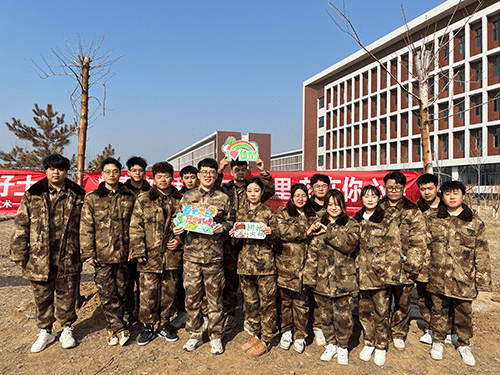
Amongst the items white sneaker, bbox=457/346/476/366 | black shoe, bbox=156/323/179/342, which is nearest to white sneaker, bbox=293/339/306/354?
black shoe, bbox=156/323/179/342

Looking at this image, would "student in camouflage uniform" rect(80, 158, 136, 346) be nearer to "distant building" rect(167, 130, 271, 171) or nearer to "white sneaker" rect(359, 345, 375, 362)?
"white sneaker" rect(359, 345, 375, 362)

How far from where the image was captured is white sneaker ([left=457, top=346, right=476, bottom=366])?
11.4 feet

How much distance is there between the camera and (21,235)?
3.62m

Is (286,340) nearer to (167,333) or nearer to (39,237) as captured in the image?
(167,333)

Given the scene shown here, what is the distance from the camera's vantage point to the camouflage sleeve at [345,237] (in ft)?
11.2

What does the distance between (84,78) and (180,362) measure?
4.90 meters

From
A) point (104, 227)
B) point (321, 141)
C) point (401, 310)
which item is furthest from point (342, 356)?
point (321, 141)

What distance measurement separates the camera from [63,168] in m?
3.80

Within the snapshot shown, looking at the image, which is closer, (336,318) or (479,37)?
(336,318)

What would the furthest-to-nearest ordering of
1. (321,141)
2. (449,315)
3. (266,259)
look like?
1. (321,141)
2. (449,315)
3. (266,259)

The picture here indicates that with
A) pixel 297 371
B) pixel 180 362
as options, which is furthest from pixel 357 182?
pixel 180 362

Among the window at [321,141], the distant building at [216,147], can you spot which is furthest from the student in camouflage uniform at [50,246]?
the distant building at [216,147]

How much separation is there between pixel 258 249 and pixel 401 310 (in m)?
1.93

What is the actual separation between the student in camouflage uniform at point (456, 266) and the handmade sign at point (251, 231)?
2.06 metres
